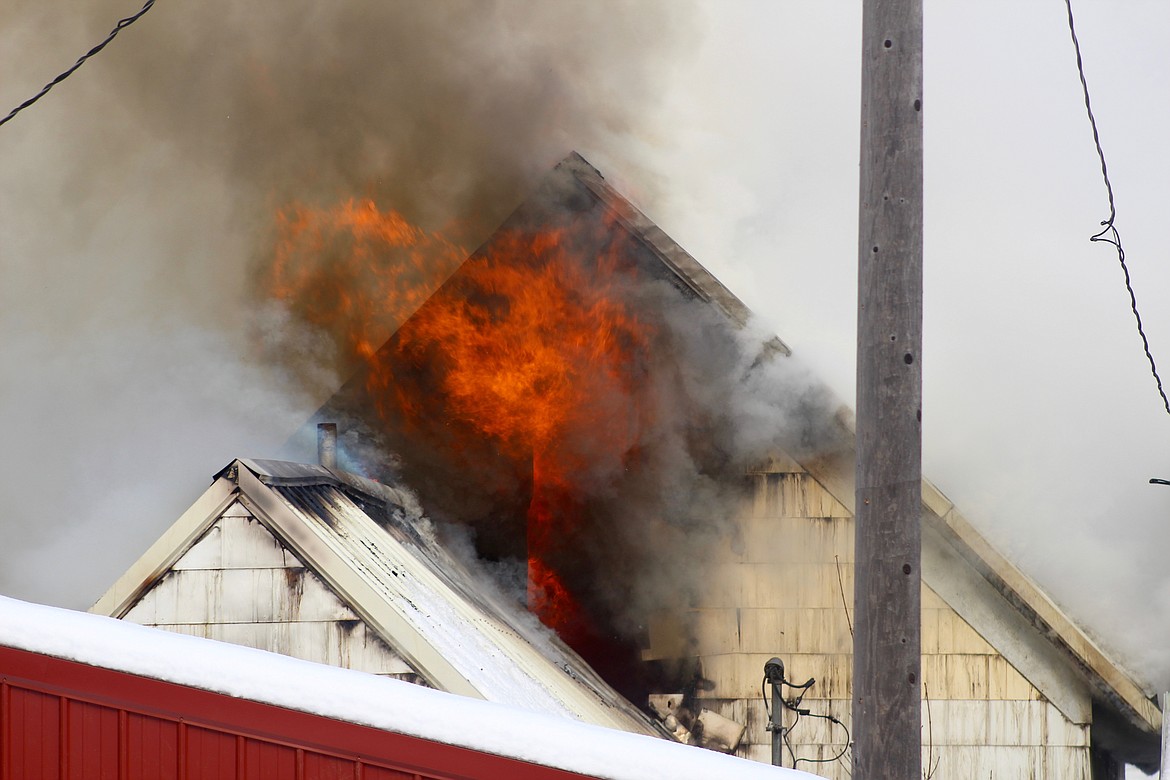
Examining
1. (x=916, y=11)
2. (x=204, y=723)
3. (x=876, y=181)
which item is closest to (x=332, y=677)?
(x=204, y=723)

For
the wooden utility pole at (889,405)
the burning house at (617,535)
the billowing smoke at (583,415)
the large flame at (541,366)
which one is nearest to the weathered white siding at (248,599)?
the burning house at (617,535)

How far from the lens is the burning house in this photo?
712 cm

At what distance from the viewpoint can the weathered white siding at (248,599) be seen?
6.96m

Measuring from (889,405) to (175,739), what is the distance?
307cm

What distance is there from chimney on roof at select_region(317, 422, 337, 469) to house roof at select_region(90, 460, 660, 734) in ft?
2.98

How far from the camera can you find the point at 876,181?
4.41 m

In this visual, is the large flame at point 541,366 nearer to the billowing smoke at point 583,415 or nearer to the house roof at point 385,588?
the billowing smoke at point 583,415

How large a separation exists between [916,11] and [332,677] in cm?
351

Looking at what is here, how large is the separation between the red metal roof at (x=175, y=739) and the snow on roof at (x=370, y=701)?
4cm

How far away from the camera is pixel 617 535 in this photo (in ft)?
34.6

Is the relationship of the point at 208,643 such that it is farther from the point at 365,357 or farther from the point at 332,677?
the point at 365,357

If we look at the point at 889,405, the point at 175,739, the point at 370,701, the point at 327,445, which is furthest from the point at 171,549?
the point at 889,405

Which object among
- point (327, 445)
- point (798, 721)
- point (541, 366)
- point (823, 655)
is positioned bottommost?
point (798, 721)

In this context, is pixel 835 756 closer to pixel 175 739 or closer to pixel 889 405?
pixel 889 405
